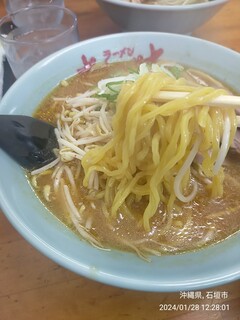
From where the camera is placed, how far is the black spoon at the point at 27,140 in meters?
0.95

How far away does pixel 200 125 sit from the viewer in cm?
77

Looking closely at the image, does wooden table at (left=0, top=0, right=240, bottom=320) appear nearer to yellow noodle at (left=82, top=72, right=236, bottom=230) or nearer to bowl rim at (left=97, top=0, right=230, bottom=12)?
yellow noodle at (left=82, top=72, right=236, bottom=230)

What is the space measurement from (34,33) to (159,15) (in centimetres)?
53

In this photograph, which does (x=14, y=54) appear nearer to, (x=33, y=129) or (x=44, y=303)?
(x=33, y=129)

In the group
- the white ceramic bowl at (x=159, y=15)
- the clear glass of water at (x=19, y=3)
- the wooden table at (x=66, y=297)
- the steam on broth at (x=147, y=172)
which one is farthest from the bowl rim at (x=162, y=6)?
the wooden table at (x=66, y=297)

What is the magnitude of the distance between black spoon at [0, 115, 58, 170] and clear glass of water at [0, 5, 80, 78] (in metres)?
0.39

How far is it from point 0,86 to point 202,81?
75 centimetres

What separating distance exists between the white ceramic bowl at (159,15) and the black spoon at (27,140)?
1.92 ft

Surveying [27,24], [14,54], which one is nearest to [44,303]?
[14,54]

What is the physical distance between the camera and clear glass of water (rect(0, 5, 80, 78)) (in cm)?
129

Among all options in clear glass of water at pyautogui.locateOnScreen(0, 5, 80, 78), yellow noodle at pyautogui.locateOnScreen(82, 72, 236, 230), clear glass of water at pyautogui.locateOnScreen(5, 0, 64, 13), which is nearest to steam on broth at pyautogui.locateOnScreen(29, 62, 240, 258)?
yellow noodle at pyautogui.locateOnScreen(82, 72, 236, 230)

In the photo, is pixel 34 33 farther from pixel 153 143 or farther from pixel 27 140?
pixel 153 143

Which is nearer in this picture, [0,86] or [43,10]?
[0,86]

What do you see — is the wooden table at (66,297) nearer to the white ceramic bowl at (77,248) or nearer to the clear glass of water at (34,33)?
the white ceramic bowl at (77,248)
